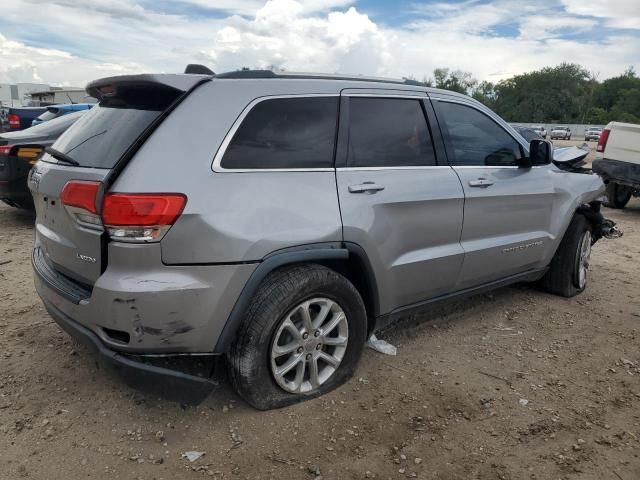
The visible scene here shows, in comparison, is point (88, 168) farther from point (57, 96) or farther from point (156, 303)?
point (57, 96)

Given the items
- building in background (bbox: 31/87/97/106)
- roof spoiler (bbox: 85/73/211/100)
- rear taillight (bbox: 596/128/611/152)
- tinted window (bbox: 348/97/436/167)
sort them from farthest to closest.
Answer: building in background (bbox: 31/87/97/106), rear taillight (bbox: 596/128/611/152), tinted window (bbox: 348/97/436/167), roof spoiler (bbox: 85/73/211/100)

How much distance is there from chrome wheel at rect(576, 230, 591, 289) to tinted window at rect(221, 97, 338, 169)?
118 inches

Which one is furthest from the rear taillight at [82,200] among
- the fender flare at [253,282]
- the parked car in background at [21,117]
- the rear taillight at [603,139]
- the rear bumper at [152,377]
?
the parked car in background at [21,117]

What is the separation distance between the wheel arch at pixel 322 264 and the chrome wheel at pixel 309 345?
0.22 m

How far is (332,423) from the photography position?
2.88 meters

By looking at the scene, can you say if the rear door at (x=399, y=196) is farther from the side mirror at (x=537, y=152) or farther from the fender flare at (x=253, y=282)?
the side mirror at (x=537, y=152)

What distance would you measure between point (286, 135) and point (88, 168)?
3.24 feet

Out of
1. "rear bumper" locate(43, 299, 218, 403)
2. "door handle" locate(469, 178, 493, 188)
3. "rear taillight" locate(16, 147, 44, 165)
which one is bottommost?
"rear bumper" locate(43, 299, 218, 403)

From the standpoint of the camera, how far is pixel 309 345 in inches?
115

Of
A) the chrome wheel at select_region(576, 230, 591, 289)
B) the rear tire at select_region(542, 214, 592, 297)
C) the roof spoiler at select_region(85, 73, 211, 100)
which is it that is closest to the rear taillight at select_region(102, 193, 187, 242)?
the roof spoiler at select_region(85, 73, 211, 100)

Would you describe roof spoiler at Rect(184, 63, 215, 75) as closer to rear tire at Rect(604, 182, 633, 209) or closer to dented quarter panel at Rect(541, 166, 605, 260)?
dented quarter panel at Rect(541, 166, 605, 260)

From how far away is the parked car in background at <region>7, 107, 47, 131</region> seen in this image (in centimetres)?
1327

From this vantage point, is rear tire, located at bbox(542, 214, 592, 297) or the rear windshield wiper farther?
rear tire, located at bbox(542, 214, 592, 297)

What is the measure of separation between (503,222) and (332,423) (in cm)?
200
